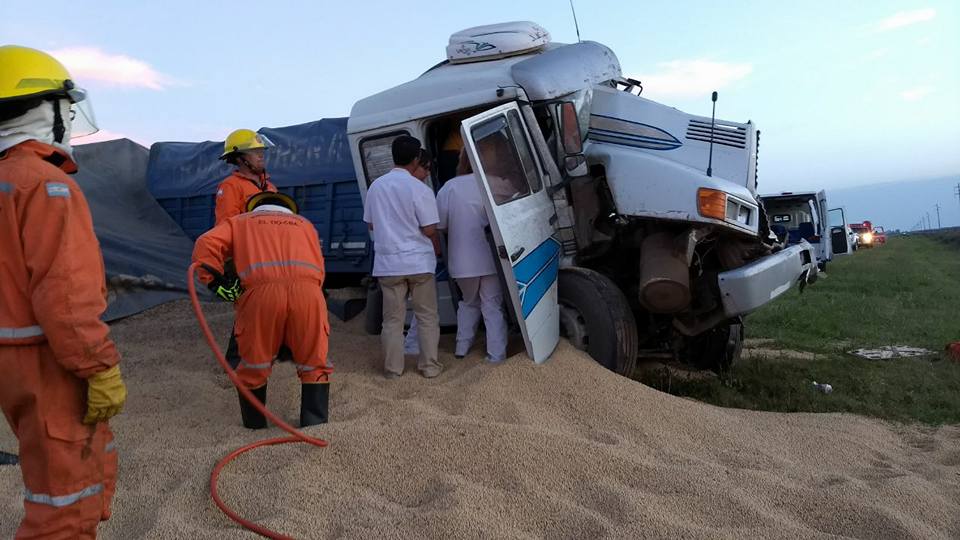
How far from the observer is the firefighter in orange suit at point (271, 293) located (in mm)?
4809

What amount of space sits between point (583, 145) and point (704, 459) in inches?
109

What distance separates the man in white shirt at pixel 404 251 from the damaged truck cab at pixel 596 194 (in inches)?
20.6

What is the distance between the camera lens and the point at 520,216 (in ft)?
19.6

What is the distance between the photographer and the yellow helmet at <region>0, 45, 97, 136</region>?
9.41 ft

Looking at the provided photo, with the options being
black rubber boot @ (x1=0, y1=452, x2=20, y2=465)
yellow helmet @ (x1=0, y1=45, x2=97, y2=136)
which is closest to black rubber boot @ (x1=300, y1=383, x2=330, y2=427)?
black rubber boot @ (x1=0, y1=452, x2=20, y2=465)

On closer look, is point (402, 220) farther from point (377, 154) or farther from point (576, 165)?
point (576, 165)

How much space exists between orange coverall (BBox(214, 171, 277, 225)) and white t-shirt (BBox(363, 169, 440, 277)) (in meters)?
1.22

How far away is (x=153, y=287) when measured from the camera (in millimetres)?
9742

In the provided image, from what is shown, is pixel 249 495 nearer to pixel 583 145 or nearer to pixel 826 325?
pixel 583 145

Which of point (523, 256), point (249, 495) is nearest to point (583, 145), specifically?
point (523, 256)

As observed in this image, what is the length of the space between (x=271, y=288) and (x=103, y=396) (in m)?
2.10

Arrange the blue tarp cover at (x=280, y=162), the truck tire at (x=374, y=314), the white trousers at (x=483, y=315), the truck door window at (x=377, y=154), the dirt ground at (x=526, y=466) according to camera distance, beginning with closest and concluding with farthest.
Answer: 1. the dirt ground at (x=526, y=466)
2. the white trousers at (x=483, y=315)
3. the truck door window at (x=377, y=154)
4. the truck tire at (x=374, y=314)
5. the blue tarp cover at (x=280, y=162)

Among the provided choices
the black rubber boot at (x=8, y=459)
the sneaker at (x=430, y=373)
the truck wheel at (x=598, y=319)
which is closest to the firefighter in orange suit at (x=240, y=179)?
the sneaker at (x=430, y=373)

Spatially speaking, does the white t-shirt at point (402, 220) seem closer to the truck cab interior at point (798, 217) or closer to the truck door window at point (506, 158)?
the truck door window at point (506, 158)
